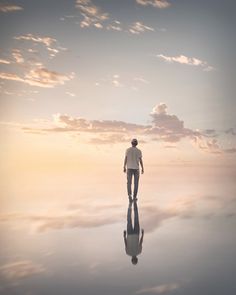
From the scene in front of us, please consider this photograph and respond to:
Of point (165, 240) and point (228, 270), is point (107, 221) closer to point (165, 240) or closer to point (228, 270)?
point (165, 240)

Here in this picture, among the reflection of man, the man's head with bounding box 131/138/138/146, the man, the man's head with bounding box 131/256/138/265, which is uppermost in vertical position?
the man's head with bounding box 131/138/138/146

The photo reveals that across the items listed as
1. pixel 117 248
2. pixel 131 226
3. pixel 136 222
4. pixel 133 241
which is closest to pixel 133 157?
pixel 136 222

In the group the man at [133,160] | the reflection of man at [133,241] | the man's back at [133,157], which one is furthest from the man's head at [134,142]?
the reflection of man at [133,241]

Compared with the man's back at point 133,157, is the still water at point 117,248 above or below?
below

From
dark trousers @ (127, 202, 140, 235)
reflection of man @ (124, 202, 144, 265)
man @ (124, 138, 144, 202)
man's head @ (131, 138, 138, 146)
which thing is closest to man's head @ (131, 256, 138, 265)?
reflection of man @ (124, 202, 144, 265)

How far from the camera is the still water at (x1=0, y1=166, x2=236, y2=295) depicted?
4004 mm

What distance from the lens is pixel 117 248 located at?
5.57 meters

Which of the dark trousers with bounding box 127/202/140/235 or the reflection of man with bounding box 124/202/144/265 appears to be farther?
the dark trousers with bounding box 127/202/140/235

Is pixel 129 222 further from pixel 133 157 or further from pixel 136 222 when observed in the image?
pixel 133 157

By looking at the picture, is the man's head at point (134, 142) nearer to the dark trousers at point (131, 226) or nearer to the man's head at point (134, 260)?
the dark trousers at point (131, 226)

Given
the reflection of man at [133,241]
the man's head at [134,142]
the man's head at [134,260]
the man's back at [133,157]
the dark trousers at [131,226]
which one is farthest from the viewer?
the man's head at [134,142]

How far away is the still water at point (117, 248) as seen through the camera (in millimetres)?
4004

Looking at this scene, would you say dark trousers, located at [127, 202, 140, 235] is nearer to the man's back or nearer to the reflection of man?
the reflection of man

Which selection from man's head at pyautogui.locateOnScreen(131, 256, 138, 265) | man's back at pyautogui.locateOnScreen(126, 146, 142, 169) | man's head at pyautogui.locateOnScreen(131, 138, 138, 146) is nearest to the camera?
man's head at pyautogui.locateOnScreen(131, 256, 138, 265)
